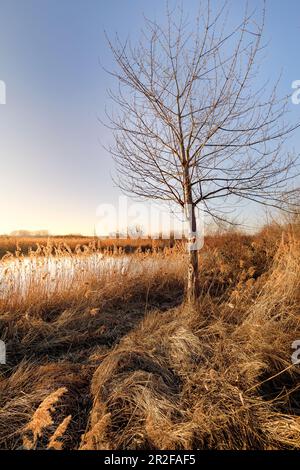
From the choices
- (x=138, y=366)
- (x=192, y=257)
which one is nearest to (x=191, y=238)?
(x=192, y=257)

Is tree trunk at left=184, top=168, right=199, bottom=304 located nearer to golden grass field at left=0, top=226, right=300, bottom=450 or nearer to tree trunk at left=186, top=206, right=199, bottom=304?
tree trunk at left=186, top=206, right=199, bottom=304

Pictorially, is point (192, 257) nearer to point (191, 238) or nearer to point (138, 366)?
point (191, 238)

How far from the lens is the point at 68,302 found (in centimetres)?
586

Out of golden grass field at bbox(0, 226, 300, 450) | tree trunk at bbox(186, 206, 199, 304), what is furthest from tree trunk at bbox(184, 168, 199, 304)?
golden grass field at bbox(0, 226, 300, 450)

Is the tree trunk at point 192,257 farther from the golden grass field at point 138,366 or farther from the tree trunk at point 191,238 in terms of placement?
the golden grass field at point 138,366

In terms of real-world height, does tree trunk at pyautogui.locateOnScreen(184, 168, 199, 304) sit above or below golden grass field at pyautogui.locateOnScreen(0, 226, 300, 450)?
above

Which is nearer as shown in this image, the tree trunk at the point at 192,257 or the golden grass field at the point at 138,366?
the golden grass field at the point at 138,366

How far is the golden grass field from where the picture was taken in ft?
7.45

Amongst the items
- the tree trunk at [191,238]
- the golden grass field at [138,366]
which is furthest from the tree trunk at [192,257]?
the golden grass field at [138,366]

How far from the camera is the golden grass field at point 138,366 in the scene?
2271 millimetres

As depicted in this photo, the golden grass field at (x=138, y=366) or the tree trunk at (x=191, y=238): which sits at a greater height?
the tree trunk at (x=191, y=238)
